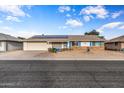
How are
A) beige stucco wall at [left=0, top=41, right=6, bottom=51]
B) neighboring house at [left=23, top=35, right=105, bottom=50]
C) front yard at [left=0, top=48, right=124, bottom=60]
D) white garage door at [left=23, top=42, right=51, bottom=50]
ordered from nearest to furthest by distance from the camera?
front yard at [left=0, top=48, right=124, bottom=60] → beige stucco wall at [left=0, top=41, right=6, bottom=51] → neighboring house at [left=23, top=35, right=105, bottom=50] → white garage door at [left=23, top=42, right=51, bottom=50]

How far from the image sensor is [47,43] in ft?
130

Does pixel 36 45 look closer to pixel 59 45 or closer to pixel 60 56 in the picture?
pixel 59 45

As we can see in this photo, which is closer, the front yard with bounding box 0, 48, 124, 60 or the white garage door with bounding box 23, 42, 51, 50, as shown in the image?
the front yard with bounding box 0, 48, 124, 60

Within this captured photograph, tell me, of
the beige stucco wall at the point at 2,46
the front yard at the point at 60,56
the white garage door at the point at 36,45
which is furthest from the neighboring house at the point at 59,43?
the front yard at the point at 60,56

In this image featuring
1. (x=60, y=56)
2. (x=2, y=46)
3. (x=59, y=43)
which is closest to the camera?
(x=60, y=56)

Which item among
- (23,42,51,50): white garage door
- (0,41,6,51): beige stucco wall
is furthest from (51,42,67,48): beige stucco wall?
(0,41,6,51): beige stucco wall

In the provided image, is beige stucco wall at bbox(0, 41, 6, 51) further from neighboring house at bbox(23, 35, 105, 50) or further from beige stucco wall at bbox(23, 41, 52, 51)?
beige stucco wall at bbox(23, 41, 52, 51)

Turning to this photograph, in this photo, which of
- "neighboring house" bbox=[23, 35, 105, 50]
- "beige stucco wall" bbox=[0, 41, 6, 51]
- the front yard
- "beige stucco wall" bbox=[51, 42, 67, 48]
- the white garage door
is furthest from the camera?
the white garage door

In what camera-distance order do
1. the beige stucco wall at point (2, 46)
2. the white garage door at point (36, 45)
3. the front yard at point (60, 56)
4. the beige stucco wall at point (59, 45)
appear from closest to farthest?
the front yard at point (60, 56), the beige stucco wall at point (2, 46), the beige stucco wall at point (59, 45), the white garage door at point (36, 45)

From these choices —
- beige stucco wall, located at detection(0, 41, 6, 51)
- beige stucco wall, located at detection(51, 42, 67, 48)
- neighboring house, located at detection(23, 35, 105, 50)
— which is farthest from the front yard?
beige stucco wall, located at detection(51, 42, 67, 48)

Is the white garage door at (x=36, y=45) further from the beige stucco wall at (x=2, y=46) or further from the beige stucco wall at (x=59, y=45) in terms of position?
the beige stucco wall at (x=2, y=46)

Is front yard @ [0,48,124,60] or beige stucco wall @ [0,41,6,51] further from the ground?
beige stucco wall @ [0,41,6,51]

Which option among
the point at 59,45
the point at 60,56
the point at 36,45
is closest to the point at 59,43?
the point at 59,45
